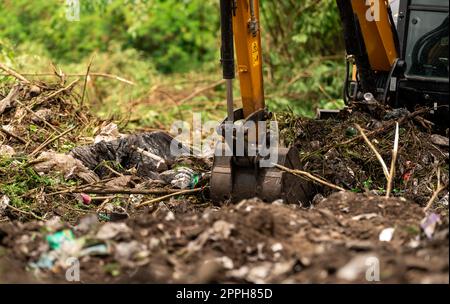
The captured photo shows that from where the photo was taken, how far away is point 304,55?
1228 centimetres

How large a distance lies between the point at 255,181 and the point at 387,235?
4.56ft

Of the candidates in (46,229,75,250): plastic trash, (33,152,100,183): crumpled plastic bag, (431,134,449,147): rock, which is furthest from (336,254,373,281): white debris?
(33,152,100,183): crumpled plastic bag

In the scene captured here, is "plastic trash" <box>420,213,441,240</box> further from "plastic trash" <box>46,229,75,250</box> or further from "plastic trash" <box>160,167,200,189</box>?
"plastic trash" <box>160,167,200,189</box>

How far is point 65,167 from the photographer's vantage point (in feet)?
20.9

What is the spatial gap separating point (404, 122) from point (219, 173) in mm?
1631

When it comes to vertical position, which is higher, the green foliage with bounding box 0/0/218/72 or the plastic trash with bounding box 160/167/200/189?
the green foliage with bounding box 0/0/218/72

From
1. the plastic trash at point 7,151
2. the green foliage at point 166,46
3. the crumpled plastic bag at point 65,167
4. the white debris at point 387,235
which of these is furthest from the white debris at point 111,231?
the green foliage at point 166,46

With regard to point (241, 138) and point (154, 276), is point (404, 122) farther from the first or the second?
point (154, 276)

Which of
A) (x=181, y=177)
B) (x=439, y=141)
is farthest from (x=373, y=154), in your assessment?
(x=181, y=177)

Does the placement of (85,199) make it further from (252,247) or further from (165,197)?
(252,247)

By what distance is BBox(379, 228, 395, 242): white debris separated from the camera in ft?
13.5

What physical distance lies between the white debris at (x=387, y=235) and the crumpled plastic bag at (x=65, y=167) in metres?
2.85
